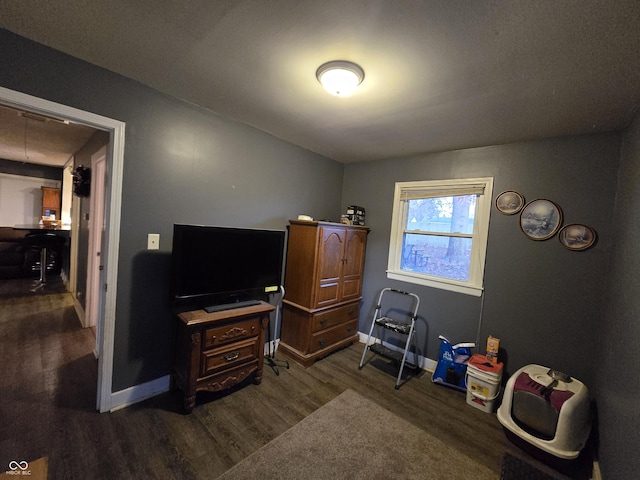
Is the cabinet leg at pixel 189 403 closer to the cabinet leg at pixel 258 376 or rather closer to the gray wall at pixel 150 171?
the gray wall at pixel 150 171

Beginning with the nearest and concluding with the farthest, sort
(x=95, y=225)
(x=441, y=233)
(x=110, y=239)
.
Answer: (x=110, y=239) → (x=441, y=233) → (x=95, y=225)

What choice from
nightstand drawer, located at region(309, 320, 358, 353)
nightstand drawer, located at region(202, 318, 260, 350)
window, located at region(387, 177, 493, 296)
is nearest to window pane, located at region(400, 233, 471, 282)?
window, located at region(387, 177, 493, 296)

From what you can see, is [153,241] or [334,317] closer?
[153,241]

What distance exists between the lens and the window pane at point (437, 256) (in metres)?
2.72

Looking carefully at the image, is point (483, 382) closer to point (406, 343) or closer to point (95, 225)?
point (406, 343)

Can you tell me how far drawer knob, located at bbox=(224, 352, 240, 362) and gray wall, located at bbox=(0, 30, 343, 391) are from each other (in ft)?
1.82

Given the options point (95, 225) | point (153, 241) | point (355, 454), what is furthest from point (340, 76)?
point (95, 225)

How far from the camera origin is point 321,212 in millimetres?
3428

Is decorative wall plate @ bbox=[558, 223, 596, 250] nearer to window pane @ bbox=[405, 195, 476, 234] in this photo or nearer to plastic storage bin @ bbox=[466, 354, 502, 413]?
window pane @ bbox=[405, 195, 476, 234]

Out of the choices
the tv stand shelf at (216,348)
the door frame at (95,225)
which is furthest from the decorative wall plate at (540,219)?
the door frame at (95,225)

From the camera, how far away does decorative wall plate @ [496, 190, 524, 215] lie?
7.65ft

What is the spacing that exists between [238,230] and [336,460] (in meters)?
1.81

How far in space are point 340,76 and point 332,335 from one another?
2586 mm

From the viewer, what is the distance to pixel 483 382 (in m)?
2.21
